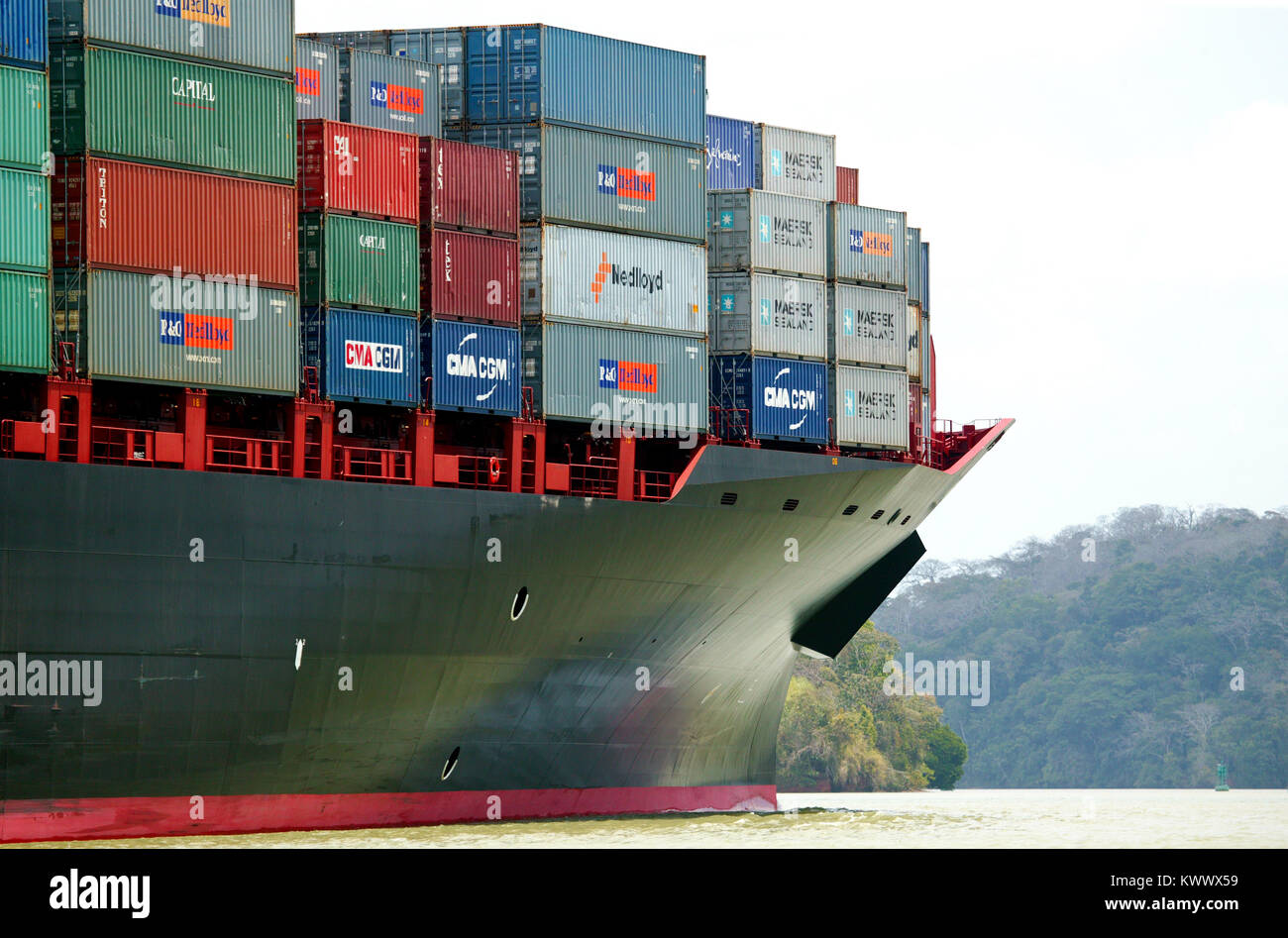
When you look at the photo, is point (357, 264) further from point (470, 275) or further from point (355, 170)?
point (470, 275)

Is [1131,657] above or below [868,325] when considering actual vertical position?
below

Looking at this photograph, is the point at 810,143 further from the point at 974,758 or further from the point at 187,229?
the point at 974,758

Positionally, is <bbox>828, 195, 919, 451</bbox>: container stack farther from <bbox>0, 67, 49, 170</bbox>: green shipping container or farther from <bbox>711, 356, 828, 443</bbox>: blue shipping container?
<bbox>0, 67, 49, 170</bbox>: green shipping container

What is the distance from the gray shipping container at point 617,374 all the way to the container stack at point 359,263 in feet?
11.2

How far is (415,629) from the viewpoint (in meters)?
36.0

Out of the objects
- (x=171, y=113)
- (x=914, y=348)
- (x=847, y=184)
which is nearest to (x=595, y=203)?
(x=171, y=113)

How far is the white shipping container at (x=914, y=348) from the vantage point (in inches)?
1935

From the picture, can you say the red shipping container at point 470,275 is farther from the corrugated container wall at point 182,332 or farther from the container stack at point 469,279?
the corrugated container wall at point 182,332

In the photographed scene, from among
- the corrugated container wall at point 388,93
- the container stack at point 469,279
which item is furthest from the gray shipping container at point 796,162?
the container stack at point 469,279

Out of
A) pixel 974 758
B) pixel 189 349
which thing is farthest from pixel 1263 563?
pixel 189 349

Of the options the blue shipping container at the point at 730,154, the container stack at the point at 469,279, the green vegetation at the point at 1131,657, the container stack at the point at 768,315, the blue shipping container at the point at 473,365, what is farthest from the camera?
the green vegetation at the point at 1131,657

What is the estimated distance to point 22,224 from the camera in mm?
32531

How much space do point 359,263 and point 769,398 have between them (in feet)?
38.6

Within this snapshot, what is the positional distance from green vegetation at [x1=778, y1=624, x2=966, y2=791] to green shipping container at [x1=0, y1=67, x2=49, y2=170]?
257 feet
